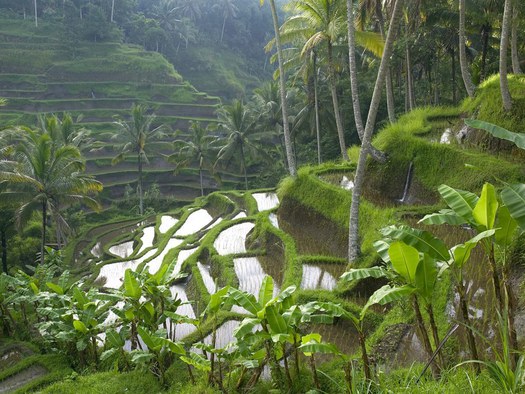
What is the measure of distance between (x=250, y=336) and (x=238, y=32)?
202 feet

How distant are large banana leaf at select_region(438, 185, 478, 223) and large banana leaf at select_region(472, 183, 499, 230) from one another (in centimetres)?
16

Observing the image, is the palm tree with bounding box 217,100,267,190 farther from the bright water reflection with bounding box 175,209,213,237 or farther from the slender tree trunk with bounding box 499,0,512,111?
the slender tree trunk with bounding box 499,0,512,111

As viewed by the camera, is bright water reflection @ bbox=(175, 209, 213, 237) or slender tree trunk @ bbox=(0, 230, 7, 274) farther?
slender tree trunk @ bbox=(0, 230, 7, 274)

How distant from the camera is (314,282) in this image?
871 centimetres

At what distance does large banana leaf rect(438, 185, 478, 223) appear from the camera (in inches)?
155

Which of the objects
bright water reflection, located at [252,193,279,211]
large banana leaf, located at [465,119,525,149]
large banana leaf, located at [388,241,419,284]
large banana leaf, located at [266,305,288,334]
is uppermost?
large banana leaf, located at [465,119,525,149]

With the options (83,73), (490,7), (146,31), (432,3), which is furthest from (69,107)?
(490,7)

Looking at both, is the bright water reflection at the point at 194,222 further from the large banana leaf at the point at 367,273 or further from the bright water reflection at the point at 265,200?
the large banana leaf at the point at 367,273

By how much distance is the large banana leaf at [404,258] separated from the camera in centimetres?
368

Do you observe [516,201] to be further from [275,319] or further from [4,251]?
[4,251]

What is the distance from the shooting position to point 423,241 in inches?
157

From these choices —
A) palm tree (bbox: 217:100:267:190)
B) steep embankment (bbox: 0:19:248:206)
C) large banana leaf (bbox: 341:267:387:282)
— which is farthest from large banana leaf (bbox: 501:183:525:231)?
steep embankment (bbox: 0:19:248:206)

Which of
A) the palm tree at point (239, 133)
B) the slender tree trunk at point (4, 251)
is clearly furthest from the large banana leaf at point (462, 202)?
the palm tree at point (239, 133)

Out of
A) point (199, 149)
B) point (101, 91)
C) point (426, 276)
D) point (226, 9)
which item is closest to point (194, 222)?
point (199, 149)
